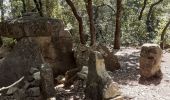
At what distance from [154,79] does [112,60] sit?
1691 millimetres

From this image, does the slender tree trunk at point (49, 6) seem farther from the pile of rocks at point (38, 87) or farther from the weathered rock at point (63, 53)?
the pile of rocks at point (38, 87)

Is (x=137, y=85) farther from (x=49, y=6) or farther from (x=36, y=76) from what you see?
(x=49, y=6)

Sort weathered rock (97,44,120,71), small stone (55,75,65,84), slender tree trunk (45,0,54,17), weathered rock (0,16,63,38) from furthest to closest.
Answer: slender tree trunk (45,0,54,17) → weathered rock (97,44,120,71) → small stone (55,75,65,84) → weathered rock (0,16,63,38)

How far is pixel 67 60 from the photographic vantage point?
12820 mm

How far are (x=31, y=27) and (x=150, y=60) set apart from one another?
13.4 feet

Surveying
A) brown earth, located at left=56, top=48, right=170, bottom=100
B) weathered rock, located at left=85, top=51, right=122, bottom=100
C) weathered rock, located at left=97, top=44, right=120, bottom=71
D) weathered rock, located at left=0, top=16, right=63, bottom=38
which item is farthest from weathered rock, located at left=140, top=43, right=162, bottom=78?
weathered rock, located at left=85, top=51, right=122, bottom=100

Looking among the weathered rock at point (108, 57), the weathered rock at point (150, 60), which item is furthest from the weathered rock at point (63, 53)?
the weathered rock at point (150, 60)

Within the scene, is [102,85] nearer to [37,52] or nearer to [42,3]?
[37,52]

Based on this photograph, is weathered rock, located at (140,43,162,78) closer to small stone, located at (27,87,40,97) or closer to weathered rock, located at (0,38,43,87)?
weathered rock, located at (0,38,43,87)

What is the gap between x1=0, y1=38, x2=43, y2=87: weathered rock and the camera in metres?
10.3

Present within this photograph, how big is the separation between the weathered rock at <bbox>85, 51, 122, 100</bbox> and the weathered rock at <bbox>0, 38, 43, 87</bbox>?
8.77 ft

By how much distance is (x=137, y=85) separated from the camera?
34.9ft

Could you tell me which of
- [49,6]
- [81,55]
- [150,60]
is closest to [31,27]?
[81,55]

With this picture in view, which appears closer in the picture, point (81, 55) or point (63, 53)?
point (81, 55)
